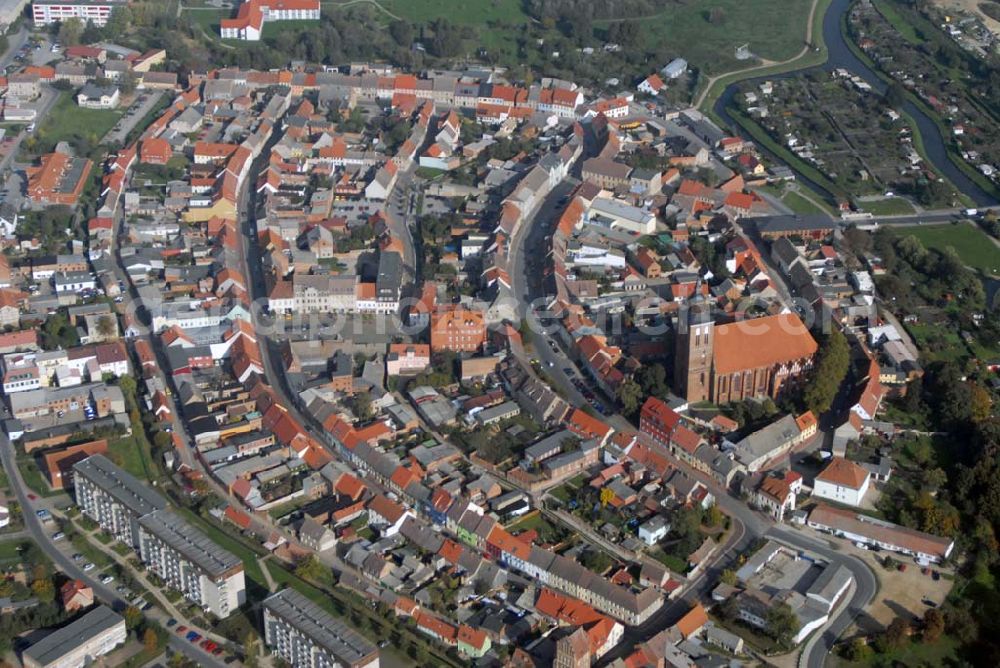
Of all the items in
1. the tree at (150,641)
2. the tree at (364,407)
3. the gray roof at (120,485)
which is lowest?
the tree at (150,641)

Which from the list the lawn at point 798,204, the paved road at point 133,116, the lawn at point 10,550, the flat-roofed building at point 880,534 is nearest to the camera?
the lawn at point 10,550

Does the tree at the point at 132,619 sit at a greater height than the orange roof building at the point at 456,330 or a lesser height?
lesser

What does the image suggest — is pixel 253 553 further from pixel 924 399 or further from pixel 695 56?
pixel 695 56

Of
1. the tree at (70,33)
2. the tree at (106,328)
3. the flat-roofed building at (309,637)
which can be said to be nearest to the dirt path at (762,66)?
the tree at (70,33)

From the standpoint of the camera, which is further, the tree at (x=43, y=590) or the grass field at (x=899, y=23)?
the grass field at (x=899, y=23)

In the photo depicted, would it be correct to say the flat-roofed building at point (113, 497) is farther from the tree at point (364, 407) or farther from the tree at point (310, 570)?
the tree at point (364, 407)

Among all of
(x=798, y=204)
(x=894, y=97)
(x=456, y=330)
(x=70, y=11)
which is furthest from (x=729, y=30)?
(x=456, y=330)

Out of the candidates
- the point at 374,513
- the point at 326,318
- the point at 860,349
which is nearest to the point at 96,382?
the point at 326,318
